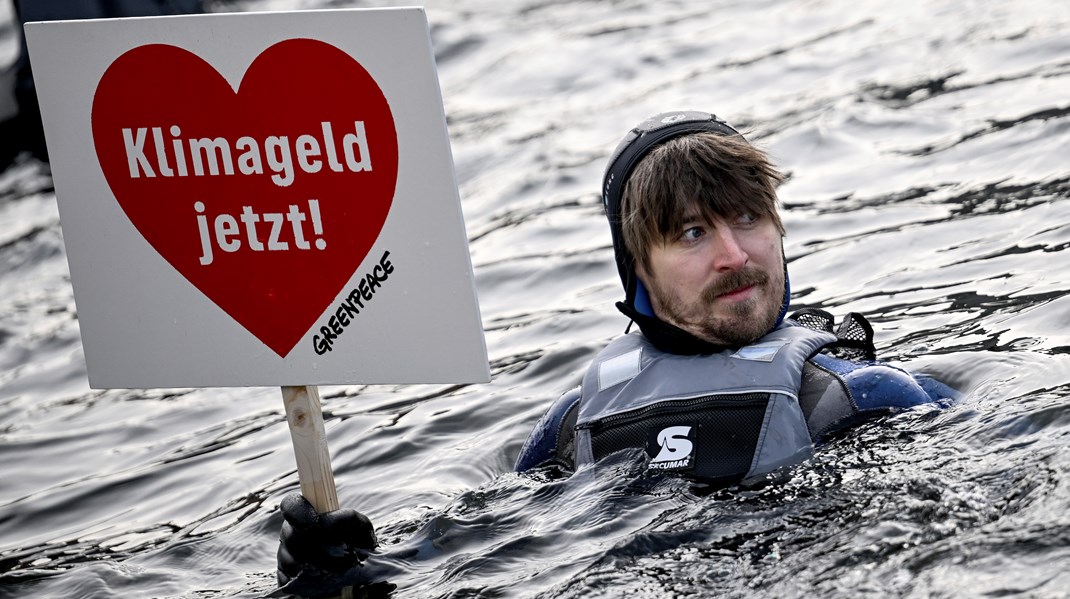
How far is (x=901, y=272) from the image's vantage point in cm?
672

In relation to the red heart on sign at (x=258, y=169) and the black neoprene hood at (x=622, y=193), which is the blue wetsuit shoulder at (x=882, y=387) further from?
the red heart on sign at (x=258, y=169)

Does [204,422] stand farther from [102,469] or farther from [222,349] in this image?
[222,349]

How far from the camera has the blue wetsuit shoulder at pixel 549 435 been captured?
14.7 feet

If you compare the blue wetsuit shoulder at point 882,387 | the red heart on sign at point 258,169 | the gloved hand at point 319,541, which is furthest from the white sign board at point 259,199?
the blue wetsuit shoulder at point 882,387

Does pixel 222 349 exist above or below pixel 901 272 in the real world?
above

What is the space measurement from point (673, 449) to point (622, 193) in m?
0.88

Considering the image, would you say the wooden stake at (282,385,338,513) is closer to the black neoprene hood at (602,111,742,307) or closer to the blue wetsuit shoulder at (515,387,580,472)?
the blue wetsuit shoulder at (515,387,580,472)

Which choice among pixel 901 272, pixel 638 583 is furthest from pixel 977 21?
pixel 638 583

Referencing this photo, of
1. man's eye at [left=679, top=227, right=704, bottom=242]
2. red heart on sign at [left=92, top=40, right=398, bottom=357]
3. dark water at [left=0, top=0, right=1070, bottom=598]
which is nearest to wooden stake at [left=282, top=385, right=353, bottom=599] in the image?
red heart on sign at [left=92, top=40, right=398, bottom=357]

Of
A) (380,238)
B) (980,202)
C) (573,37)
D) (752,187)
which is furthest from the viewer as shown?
(573,37)

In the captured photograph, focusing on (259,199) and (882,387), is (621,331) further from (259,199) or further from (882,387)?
(259,199)

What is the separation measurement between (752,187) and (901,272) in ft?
9.34

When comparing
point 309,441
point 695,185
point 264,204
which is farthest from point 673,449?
point 264,204

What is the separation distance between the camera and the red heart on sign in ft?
11.3
